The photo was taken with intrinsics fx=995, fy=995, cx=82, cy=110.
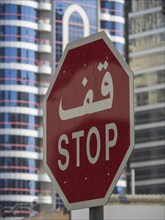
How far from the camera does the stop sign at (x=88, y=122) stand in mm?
4992

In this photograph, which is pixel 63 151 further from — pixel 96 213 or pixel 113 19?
pixel 113 19

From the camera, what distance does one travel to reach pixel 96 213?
4996mm

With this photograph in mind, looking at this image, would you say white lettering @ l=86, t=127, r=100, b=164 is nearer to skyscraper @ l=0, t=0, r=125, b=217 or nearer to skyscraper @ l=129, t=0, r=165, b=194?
skyscraper @ l=0, t=0, r=125, b=217

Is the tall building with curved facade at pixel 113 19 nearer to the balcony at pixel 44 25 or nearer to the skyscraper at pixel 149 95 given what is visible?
the balcony at pixel 44 25

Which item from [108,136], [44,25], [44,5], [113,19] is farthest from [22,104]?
[108,136]

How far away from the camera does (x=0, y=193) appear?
134 meters

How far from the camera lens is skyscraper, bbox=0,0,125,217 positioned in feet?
438

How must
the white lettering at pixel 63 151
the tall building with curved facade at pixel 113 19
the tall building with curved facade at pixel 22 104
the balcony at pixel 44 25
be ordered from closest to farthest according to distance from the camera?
the white lettering at pixel 63 151 → the tall building with curved facade at pixel 22 104 → the balcony at pixel 44 25 → the tall building with curved facade at pixel 113 19

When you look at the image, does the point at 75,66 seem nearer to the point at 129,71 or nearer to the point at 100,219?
the point at 129,71

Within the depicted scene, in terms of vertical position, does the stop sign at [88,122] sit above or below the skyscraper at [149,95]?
below

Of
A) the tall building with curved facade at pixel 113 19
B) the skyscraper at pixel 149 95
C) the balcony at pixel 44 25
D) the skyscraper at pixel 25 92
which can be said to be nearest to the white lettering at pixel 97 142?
the skyscraper at pixel 25 92

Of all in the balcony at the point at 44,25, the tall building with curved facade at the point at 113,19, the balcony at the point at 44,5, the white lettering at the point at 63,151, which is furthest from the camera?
the tall building with curved facade at the point at 113,19

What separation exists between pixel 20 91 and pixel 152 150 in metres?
29.3

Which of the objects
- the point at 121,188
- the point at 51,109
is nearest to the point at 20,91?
the point at 121,188
